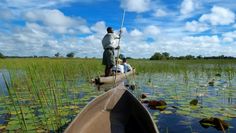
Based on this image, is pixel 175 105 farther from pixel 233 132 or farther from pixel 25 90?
pixel 25 90

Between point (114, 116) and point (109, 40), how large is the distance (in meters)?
7.10

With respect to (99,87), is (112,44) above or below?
above

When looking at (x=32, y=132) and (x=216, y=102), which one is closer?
(x=32, y=132)

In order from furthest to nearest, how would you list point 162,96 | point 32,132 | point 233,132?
point 162,96 < point 233,132 < point 32,132

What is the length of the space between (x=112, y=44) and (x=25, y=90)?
4.34 meters

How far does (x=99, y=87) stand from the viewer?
10.1 m

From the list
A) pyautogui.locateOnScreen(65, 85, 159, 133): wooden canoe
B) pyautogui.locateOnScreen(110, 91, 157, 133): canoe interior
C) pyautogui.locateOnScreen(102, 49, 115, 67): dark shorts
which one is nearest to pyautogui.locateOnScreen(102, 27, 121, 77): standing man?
pyautogui.locateOnScreen(102, 49, 115, 67): dark shorts

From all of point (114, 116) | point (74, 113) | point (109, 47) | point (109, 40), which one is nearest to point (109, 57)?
point (109, 47)

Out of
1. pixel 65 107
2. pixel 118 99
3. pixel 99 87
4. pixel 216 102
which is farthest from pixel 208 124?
pixel 99 87

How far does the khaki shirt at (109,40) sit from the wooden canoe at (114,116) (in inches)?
252

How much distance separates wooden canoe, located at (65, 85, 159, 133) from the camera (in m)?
3.96

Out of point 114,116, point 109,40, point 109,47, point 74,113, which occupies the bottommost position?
point 74,113

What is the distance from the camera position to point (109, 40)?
11648 millimetres

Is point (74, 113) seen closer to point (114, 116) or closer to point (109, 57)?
point (114, 116)
